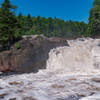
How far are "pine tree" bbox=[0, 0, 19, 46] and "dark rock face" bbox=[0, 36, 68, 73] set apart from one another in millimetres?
1221

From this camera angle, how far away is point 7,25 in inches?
498

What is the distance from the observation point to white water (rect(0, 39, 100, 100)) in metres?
4.77

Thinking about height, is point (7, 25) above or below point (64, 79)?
above

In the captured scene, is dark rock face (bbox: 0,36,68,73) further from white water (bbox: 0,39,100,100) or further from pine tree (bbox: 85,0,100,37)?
pine tree (bbox: 85,0,100,37)

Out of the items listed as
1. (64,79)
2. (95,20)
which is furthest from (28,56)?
(95,20)

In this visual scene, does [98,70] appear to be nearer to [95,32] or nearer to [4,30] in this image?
[4,30]

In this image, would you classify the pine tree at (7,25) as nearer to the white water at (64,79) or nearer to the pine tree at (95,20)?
the white water at (64,79)

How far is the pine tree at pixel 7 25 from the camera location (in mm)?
12430

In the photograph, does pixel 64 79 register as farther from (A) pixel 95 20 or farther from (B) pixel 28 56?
(A) pixel 95 20

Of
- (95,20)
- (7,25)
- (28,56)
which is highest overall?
(95,20)

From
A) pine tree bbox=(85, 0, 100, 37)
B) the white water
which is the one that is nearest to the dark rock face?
the white water

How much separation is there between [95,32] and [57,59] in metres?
22.3

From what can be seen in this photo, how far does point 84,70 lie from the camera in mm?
8922

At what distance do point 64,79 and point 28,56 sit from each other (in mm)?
4981
